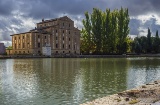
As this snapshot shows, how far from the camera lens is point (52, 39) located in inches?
3337

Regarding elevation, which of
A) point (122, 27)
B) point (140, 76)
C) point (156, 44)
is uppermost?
point (122, 27)

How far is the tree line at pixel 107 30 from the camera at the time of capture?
273ft

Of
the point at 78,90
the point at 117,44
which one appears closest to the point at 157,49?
the point at 117,44

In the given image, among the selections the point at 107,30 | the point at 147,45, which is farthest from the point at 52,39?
the point at 147,45

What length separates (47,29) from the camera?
8631 centimetres

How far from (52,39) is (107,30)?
1827cm

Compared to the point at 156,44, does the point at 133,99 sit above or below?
below

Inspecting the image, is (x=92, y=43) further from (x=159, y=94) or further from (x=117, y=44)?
(x=159, y=94)

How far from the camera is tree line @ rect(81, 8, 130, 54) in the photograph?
8306 centimetres

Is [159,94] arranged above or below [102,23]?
below

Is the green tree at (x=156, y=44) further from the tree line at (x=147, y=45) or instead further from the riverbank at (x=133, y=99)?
the riverbank at (x=133, y=99)

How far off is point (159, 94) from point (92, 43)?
7413 cm

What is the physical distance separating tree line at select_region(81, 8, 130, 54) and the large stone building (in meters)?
6.19

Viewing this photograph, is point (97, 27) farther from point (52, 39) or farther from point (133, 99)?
point (133, 99)
